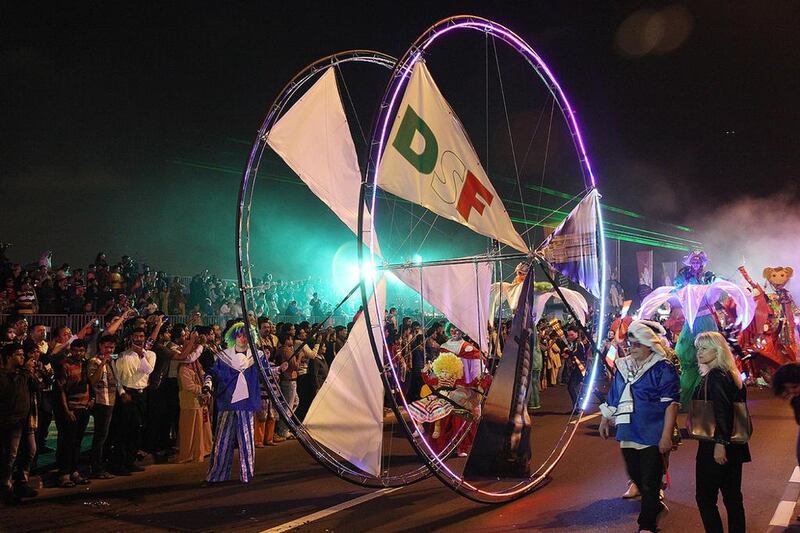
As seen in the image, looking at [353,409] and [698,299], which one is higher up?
[698,299]

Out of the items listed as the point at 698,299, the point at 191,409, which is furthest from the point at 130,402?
the point at 698,299

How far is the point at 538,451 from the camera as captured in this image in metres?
10.3

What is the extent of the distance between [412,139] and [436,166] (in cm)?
38

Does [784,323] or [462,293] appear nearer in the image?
[462,293]

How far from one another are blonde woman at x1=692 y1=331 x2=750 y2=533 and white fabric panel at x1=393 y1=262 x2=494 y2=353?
3.72 meters

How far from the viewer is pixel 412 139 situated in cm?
683

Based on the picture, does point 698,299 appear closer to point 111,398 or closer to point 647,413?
point 647,413

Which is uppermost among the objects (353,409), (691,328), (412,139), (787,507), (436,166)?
(412,139)

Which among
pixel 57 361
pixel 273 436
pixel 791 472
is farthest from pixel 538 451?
pixel 57 361

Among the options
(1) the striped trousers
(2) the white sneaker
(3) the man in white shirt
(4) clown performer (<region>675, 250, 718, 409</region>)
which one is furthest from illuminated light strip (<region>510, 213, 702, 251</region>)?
(2) the white sneaker

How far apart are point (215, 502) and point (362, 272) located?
316 cm

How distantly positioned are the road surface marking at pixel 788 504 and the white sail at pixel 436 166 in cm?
344

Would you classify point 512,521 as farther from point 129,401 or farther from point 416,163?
point 129,401

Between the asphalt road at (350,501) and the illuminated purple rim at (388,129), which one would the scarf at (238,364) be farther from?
the illuminated purple rim at (388,129)
